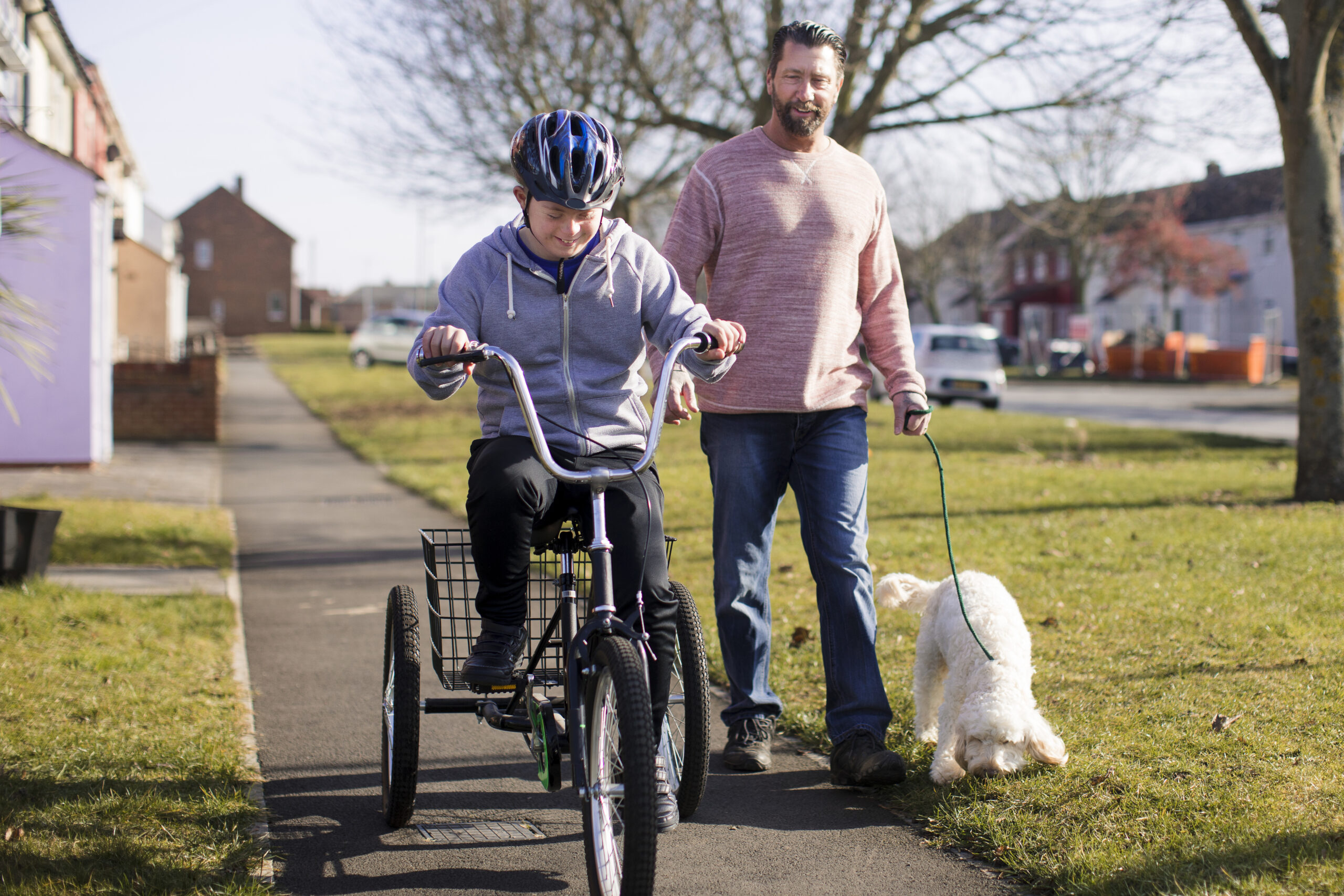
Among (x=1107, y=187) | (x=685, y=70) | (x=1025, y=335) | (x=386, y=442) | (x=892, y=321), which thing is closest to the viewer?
(x=892, y=321)

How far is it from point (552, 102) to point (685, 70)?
211 centimetres

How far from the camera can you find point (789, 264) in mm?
4113

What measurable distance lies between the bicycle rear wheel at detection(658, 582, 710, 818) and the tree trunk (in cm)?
799

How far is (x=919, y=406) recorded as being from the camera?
3982 millimetres

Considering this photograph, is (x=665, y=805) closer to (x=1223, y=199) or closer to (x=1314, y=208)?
(x=1314, y=208)

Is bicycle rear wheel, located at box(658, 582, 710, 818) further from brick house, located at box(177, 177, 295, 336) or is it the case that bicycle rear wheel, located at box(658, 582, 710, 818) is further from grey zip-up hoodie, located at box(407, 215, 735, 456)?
brick house, located at box(177, 177, 295, 336)

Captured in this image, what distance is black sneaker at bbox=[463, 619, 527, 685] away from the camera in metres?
3.30

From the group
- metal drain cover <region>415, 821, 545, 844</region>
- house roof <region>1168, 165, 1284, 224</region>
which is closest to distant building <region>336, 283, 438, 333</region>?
house roof <region>1168, 165, 1284, 224</region>

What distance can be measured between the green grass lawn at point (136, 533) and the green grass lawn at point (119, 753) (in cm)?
167

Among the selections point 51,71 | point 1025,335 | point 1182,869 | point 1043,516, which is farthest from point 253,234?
point 1182,869

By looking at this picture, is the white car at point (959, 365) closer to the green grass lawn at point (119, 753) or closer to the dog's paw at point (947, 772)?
the green grass lawn at point (119, 753)

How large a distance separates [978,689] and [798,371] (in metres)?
1.21

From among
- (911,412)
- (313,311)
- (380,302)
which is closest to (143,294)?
(911,412)

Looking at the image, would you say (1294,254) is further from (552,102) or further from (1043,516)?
(552,102)
